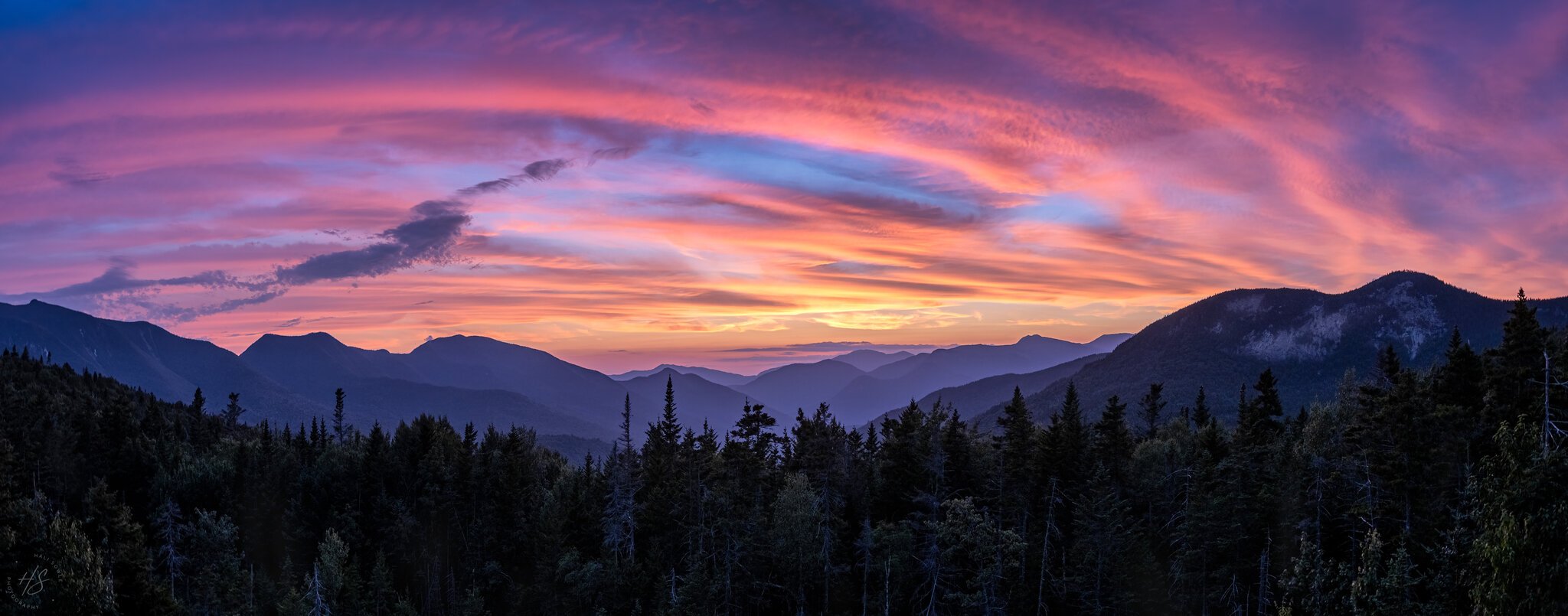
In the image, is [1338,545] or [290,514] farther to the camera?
[290,514]

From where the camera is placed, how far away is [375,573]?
8850 cm

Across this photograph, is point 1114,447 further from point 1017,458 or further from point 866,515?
point 866,515

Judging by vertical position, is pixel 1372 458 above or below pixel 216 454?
above

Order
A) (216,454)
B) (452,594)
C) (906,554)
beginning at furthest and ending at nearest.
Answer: (216,454) → (452,594) → (906,554)

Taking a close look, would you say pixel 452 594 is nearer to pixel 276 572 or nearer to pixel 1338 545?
pixel 276 572

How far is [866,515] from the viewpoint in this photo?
7850 cm

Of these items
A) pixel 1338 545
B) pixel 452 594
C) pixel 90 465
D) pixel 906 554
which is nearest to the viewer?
pixel 1338 545

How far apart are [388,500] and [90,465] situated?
5344 centimetres

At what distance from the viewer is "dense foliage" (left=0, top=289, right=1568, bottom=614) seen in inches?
1642

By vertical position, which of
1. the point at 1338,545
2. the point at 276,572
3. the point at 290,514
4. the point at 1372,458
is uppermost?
the point at 1372,458

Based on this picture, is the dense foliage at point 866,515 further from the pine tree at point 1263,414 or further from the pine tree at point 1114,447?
the pine tree at point 1263,414

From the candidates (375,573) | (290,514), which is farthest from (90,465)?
(375,573)

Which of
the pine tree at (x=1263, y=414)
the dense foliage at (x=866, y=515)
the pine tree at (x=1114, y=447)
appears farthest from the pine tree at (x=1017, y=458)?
the pine tree at (x=1263, y=414)

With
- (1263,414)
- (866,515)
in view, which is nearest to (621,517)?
(866,515)
